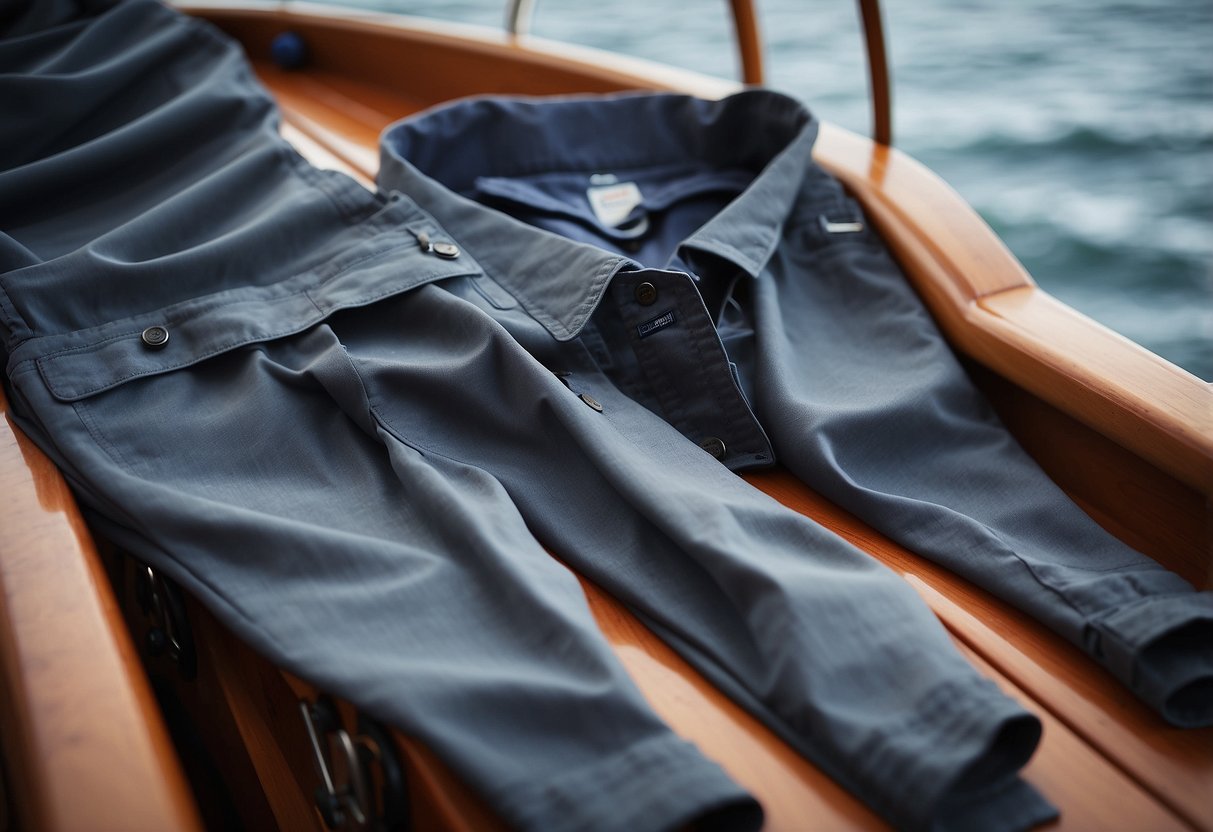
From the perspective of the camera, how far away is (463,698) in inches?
26.2

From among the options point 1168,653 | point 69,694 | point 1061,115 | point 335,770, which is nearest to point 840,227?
point 1168,653

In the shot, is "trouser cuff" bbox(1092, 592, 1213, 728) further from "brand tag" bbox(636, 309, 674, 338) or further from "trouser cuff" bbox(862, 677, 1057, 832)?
"brand tag" bbox(636, 309, 674, 338)

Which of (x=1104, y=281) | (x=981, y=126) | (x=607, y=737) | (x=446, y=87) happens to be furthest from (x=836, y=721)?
(x=981, y=126)

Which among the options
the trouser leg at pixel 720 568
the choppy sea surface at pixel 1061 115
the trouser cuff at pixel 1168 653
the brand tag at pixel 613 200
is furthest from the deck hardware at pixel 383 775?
the choppy sea surface at pixel 1061 115

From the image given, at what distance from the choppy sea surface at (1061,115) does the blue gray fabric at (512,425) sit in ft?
5.99

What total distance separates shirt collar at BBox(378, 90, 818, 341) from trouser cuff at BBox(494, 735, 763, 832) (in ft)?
1.79

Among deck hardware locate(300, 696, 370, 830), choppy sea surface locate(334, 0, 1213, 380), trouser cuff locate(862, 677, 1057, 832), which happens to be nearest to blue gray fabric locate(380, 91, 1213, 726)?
trouser cuff locate(862, 677, 1057, 832)

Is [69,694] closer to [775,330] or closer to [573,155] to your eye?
[775,330]

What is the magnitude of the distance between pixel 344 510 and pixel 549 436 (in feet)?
0.67

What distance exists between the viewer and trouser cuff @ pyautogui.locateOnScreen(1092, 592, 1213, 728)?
73 cm

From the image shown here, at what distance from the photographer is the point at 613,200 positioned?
137cm

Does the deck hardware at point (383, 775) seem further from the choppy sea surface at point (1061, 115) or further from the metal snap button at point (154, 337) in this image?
the choppy sea surface at point (1061, 115)

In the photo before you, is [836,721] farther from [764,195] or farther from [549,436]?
[764,195]

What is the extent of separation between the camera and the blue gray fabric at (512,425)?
670mm
